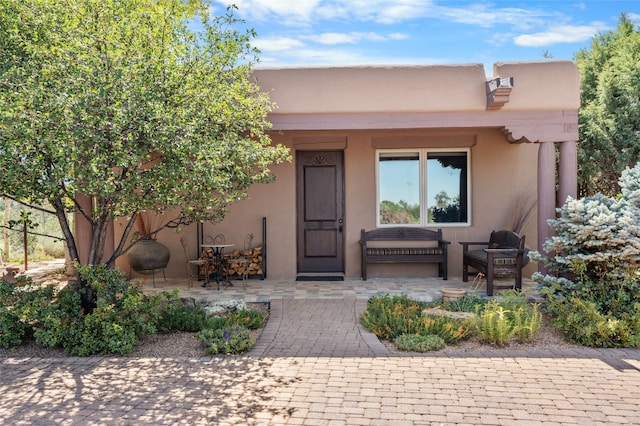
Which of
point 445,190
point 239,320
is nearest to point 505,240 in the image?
point 445,190

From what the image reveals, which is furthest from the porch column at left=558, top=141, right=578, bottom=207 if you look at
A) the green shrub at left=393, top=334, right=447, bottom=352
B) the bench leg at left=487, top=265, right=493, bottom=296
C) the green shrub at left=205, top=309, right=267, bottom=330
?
the green shrub at left=205, top=309, right=267, bottom=330

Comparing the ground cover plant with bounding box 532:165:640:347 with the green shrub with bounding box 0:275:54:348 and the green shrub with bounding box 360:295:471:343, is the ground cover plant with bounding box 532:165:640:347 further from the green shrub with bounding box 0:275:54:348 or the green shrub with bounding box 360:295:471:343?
the green shrub with bounding box 0:275:54:348

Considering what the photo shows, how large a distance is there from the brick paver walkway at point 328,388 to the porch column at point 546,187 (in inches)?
99.0

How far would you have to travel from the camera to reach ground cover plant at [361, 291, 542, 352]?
5.13m

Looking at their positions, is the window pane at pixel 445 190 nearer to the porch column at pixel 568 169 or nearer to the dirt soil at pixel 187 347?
the porch column at pixel 568 169

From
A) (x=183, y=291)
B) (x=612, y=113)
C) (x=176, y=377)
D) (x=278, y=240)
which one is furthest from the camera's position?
(x=612, y=113)

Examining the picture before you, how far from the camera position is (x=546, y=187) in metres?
7.21

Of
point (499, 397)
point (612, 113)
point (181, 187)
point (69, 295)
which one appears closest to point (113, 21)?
point (181, 187)

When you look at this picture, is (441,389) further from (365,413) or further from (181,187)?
(181,187)

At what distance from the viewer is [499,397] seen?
3838 millimetres

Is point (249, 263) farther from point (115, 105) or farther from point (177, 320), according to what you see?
point (115, 105)

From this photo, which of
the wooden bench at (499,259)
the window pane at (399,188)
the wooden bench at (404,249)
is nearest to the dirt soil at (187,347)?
the wooden bench at (499,259)

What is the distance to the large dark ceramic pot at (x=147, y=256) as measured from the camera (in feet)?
27.2

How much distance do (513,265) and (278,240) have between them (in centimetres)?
403
